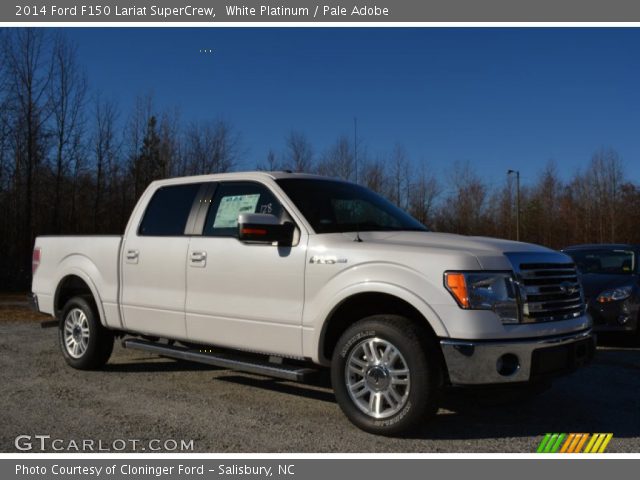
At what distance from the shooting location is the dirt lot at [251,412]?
4.36 m

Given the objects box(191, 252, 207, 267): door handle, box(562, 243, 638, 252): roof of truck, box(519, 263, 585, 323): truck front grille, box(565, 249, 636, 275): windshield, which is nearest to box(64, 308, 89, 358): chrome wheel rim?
box(191, 252, 207, 267): door handle

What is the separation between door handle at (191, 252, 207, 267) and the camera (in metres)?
5.56

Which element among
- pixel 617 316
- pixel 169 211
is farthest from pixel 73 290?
pixel 617 316

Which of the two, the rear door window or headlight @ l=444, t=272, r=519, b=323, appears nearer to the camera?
headlight @ l=444, t=272, r=519, b=323

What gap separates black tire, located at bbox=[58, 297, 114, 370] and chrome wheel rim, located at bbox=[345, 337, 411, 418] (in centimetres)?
331

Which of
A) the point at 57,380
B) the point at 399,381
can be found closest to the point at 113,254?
the point at 57,380

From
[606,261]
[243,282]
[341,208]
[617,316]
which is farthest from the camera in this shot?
[606,261]

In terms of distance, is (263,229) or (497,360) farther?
(263,229)

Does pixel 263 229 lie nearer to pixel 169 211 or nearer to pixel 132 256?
pixel 169 211

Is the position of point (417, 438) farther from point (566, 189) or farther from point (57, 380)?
point (566, 189)

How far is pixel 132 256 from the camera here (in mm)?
6262

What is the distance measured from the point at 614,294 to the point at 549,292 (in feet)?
15.1

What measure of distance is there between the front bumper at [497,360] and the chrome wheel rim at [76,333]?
4260 mm

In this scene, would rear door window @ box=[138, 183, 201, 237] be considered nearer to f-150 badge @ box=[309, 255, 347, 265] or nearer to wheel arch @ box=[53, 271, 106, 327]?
wheel arch @ box=[53, 271, 106, 327]
